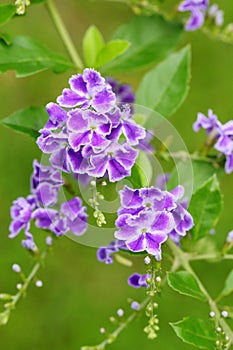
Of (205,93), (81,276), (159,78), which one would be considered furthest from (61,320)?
(159,78)

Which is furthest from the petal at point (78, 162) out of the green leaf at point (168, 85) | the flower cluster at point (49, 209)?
the green leaf at point (168, 85)

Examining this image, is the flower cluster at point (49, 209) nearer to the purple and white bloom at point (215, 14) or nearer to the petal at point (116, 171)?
the petal at point (116, 171)

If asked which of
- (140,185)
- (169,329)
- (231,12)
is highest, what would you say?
(140,185)

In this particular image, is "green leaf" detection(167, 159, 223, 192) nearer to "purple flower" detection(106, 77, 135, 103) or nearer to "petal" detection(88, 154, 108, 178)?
"purple flower" detection(106, 77, 135, 103)

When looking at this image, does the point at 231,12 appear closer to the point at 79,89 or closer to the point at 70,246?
the point at 70,246

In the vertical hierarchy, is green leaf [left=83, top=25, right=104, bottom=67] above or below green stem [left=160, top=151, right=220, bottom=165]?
above

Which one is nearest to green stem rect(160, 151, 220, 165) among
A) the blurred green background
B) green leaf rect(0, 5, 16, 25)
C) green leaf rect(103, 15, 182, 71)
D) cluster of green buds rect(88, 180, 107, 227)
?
green leaf rect(103, 15, 182, 71)

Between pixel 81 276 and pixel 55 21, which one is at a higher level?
pixel 55 21

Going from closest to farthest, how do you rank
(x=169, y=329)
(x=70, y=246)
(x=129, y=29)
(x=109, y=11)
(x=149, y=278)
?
(x=149, y=278) < (x=129, y=29) < (x=169, y=329) < (x=70, y=246) < (x=109, y=11)
